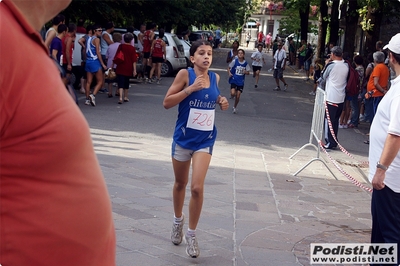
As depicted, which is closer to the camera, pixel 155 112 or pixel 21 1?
pixel 21 1

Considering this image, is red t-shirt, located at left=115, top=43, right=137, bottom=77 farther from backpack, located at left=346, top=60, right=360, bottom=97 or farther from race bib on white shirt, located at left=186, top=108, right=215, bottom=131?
race bib on white shirt, located at left=186, top=108, right=215, bottom=131

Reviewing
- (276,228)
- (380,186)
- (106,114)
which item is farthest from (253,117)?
(380,186)

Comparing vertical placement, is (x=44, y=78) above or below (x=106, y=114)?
above

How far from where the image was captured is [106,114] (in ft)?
48.7

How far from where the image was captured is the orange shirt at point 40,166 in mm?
1552

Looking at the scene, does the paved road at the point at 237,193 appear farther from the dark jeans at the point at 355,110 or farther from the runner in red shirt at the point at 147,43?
the runner in red shirt at the point at 147,43

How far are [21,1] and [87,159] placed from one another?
46cm

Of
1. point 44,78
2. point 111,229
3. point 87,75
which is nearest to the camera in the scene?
point 44,78

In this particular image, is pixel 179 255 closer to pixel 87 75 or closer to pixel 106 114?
pixel 106 114

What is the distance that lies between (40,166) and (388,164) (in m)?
3.26

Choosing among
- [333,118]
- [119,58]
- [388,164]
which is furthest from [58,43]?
[388,164]

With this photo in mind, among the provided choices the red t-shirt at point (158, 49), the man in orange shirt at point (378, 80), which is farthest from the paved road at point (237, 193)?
the red t-shirt at point (158, 49)

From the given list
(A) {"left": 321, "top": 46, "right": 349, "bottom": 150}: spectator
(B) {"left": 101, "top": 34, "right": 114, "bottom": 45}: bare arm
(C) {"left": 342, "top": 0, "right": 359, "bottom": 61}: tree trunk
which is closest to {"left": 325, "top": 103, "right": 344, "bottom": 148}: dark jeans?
(A) {"left": 321, "top": 46, "right": 349, "bottom": 150}: spectator

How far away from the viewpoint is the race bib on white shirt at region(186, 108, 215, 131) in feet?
17.7
